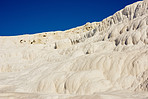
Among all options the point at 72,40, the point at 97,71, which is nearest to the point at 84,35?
the point at 72,40

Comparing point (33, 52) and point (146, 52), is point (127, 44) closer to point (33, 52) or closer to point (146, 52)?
point (146, 52)

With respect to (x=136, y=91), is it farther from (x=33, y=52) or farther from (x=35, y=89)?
(x=33, y=52)

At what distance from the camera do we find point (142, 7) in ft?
72.6

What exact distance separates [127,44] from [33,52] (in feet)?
60.5

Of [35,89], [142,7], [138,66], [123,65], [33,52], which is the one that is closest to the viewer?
[138,66]

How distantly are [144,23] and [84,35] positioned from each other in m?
14.9

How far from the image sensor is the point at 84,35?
3158 centimetres

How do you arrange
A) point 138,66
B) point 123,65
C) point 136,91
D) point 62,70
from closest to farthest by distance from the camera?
point 136,91 < point 138,66 < point 123,65 < point 62,70

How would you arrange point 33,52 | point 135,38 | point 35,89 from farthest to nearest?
1. point 33,52
2. point 135,38
3. point 35,89

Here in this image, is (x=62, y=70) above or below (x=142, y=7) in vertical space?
below

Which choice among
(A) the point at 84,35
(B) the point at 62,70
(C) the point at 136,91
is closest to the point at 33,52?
(A) the point at 84,35

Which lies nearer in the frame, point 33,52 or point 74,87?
point 74,87

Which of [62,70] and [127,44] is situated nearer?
[62,70]

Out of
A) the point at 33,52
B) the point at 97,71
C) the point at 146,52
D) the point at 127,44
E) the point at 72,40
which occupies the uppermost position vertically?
the point at 72,40
